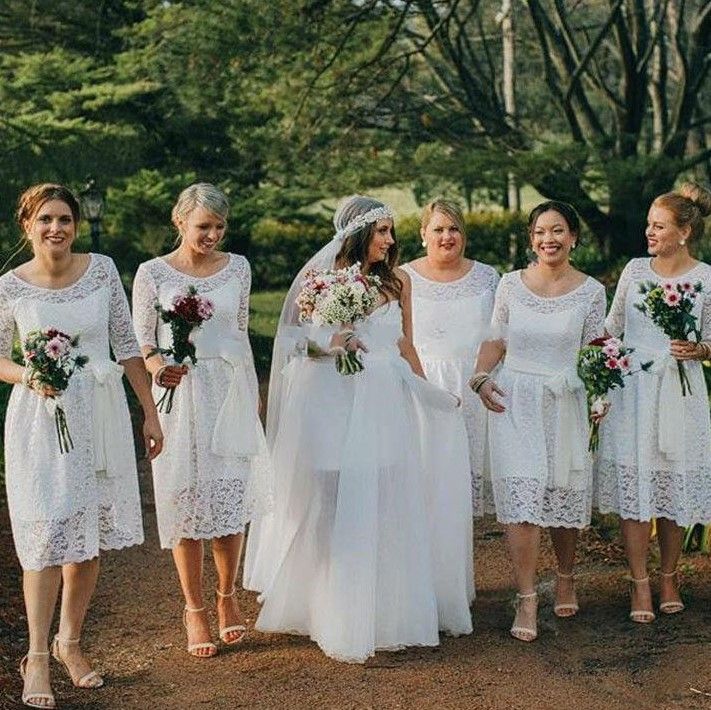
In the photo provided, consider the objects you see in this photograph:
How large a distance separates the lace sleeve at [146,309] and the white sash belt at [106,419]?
0.56m

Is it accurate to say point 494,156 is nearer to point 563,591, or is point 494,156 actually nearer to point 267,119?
point 267,119

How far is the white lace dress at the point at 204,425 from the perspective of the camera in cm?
600

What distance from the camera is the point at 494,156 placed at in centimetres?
1686

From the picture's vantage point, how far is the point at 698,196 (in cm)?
646

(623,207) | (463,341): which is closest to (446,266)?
(463,341)

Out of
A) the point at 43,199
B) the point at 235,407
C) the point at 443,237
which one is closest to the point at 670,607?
the point at 443,237

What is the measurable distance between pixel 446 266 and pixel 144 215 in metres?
11.4

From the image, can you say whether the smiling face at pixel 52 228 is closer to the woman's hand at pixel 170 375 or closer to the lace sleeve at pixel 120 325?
the lace sleeve at pixel 120 325

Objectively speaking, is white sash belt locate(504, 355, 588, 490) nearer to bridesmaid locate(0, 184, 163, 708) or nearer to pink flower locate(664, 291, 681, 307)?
pink flower locate(664, 291, 681, 307)

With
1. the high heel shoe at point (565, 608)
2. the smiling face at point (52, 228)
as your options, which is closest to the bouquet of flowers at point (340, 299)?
the smiling face at point (52, 228)

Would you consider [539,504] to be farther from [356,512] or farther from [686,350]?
[686,350]

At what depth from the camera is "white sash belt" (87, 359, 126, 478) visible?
5.45m

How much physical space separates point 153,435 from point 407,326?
1479 millimetres

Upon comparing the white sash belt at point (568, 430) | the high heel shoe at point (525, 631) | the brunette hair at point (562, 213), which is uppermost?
the brunette hair at point (562, 213)
